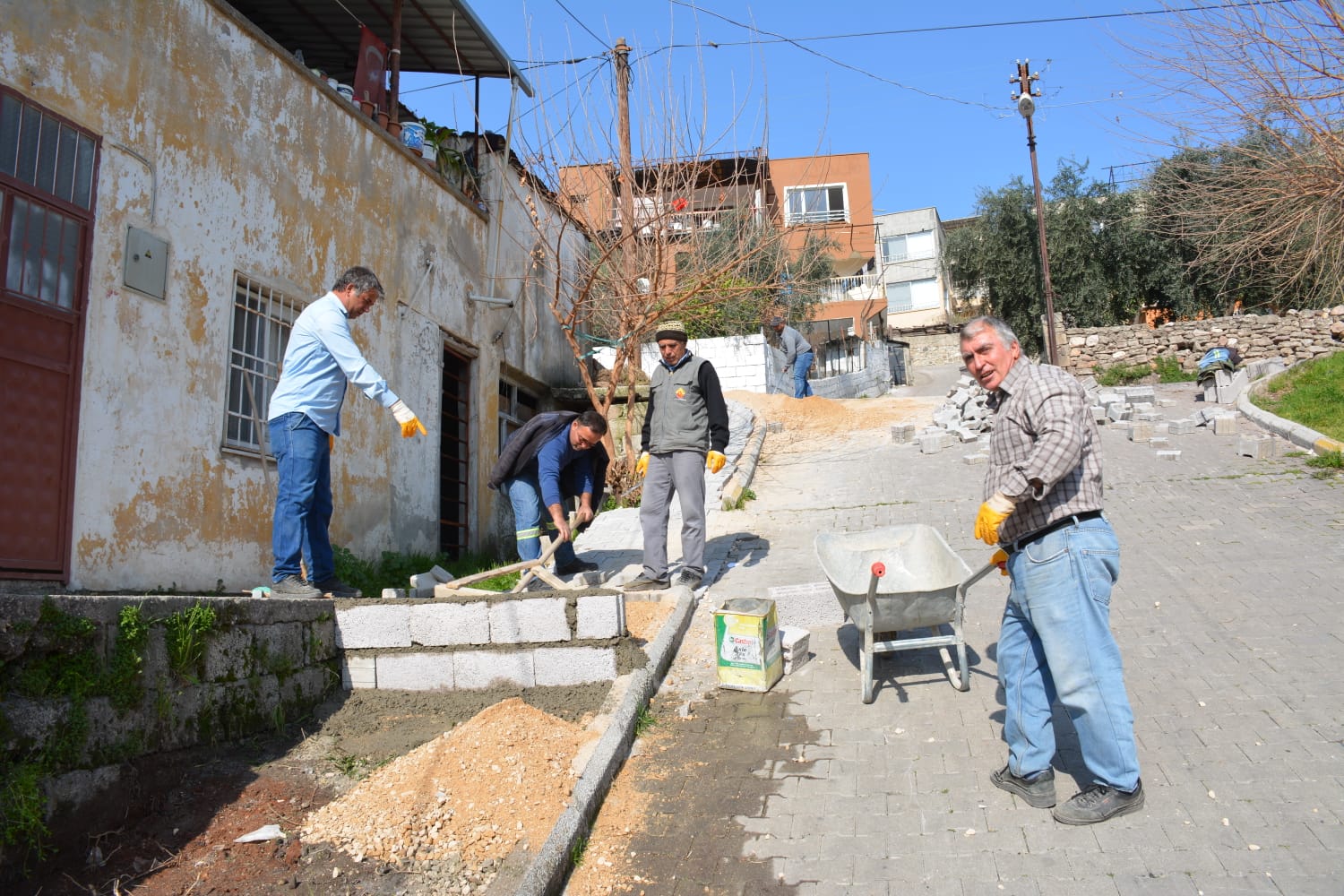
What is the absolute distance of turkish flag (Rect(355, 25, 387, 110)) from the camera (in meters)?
9.05

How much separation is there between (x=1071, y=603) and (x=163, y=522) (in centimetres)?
528

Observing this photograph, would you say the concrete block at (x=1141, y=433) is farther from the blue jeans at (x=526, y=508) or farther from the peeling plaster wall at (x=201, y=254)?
the peeling plaster wall at (x=201, y=254)

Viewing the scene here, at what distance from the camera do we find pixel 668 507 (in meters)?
6.37

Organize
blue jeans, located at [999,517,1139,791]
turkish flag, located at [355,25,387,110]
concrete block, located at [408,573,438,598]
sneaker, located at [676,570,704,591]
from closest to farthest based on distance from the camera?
blue jeans, located at [999,517,1139,791] → concrete block, located at [408,573,438,598] → sneaker, located at [676,570,704,591] → turkish flag, located at [355,25,387,110]

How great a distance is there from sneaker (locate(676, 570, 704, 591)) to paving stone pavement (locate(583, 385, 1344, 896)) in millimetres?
171

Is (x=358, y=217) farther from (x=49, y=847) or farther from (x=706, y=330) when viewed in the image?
(x=706, y=330)

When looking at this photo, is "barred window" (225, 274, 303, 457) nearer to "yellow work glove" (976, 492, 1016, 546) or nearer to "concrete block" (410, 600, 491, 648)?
"concrete block" (410, 600, 491, 648)

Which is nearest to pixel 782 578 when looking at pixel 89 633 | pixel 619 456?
pixel 89 633

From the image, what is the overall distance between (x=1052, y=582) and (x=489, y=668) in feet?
9.77

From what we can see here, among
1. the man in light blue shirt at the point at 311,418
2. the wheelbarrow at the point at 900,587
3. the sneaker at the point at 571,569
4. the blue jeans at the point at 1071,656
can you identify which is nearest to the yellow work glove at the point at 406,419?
the man in light blue shirt at the point at 311,418

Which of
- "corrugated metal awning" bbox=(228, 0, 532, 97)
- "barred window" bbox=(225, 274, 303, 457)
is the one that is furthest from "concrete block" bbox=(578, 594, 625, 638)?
"corrugated metal awning" bbox=(228, 0, 532, 97)

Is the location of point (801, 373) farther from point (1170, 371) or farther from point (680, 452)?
point (680, 452)

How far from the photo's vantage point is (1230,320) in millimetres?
20078

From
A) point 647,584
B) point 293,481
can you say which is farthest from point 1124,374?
point 293,481
